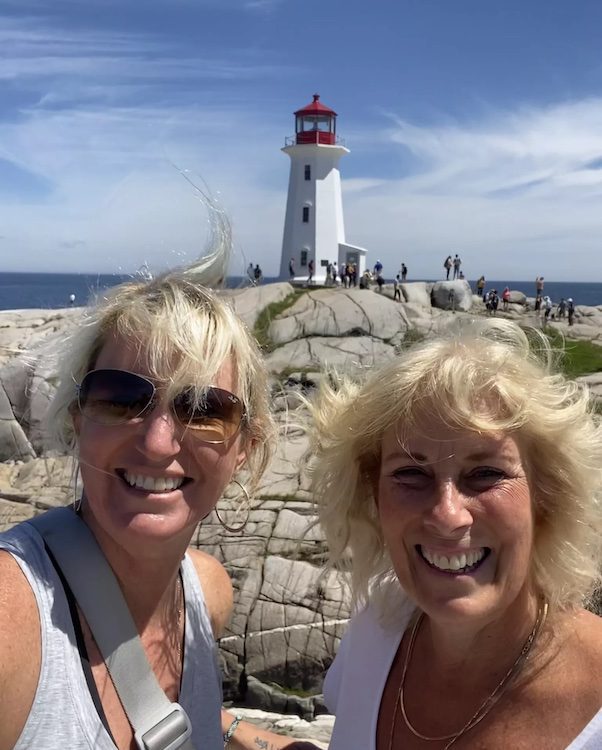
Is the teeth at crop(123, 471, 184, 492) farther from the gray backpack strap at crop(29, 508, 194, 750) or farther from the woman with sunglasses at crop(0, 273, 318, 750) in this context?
the gray backpack strap at crop(29, 508, 194, 750)

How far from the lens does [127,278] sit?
2.73m

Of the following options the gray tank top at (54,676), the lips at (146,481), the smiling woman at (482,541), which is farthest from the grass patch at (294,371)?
the gray tank top at (54,676)

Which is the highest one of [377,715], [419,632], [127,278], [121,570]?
[127,278]

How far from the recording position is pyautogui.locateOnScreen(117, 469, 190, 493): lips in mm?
2387

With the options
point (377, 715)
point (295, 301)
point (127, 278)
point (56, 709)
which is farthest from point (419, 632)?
point (295, 301)

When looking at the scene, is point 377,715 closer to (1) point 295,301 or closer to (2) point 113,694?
(2) point 113,694

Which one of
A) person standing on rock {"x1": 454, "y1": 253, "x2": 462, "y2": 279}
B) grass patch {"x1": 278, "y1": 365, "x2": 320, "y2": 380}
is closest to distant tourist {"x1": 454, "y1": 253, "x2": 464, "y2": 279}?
person standing on rock {"x1": 454, "y1": 253, "x2": 462, "y2": 279}

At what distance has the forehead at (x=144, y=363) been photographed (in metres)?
2.37

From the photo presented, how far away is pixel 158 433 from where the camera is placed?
238cm

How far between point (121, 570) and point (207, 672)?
61cm

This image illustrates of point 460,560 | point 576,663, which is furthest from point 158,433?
point 576,663

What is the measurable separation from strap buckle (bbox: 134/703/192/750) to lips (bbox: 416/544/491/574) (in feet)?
3.47

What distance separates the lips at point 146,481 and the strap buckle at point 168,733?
2.50 ft

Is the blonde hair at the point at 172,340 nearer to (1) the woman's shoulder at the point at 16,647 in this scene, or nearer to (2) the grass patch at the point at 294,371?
(1) the woman's shoulder at the point at 16,647
